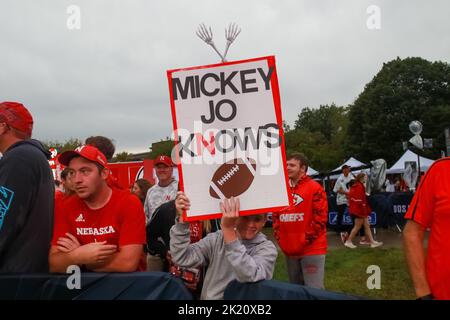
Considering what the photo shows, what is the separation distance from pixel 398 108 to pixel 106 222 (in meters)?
44.7

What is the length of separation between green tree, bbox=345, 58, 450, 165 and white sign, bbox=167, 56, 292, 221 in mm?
40632

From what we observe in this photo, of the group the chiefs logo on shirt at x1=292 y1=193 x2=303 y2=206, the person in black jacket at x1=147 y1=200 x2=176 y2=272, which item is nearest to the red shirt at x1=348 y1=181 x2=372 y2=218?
the chiefs logo on shirt at x1=292 y1=193 x2=303 y2=206

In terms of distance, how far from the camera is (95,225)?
2703mm

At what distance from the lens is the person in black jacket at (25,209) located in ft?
8.32

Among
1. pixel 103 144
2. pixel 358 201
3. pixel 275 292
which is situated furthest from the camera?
pixel 358 201

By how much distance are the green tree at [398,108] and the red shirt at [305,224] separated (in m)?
38.2

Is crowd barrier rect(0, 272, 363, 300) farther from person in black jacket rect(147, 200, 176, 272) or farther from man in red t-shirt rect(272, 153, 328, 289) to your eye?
man in red t-shirt rect(272, 153, 328, 289)

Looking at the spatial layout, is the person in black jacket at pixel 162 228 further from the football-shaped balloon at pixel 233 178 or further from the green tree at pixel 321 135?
the green tree at pixel 321 135

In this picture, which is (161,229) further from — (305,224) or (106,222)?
(106,222)

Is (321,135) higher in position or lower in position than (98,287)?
higher

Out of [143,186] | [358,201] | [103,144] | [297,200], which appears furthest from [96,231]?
[358,201]

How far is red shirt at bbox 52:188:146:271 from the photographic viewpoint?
8.66ft
